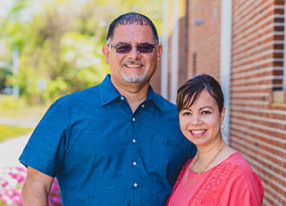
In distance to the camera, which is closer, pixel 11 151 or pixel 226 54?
pixel 226 54

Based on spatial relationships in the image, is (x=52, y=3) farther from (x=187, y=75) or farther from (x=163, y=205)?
(x=163, y=205)

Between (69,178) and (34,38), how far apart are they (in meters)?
26.6

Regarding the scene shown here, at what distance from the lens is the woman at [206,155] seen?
2082 millimetres

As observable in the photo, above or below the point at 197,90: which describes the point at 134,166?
below

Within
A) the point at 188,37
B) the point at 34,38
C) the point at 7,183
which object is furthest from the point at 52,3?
the point at 7,183

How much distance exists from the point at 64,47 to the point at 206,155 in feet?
76.1

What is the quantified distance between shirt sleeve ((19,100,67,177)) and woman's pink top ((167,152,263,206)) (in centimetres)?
81

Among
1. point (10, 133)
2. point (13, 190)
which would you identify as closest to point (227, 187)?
point (13, 190)

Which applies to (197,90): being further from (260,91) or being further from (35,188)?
(260,91)

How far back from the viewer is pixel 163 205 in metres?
2.56

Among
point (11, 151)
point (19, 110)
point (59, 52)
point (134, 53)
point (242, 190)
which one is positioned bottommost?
point (11, 151)

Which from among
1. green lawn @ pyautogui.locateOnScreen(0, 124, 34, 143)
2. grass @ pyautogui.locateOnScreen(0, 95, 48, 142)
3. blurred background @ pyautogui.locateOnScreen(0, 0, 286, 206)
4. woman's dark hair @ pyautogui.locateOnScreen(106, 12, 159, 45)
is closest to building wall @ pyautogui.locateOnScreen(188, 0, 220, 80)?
blurred background @ pyautogui.locateOnScreen(0, 0, 286, 206)

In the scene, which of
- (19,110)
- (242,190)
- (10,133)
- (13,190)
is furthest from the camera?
(19,110)

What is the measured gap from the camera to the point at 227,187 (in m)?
2.03
